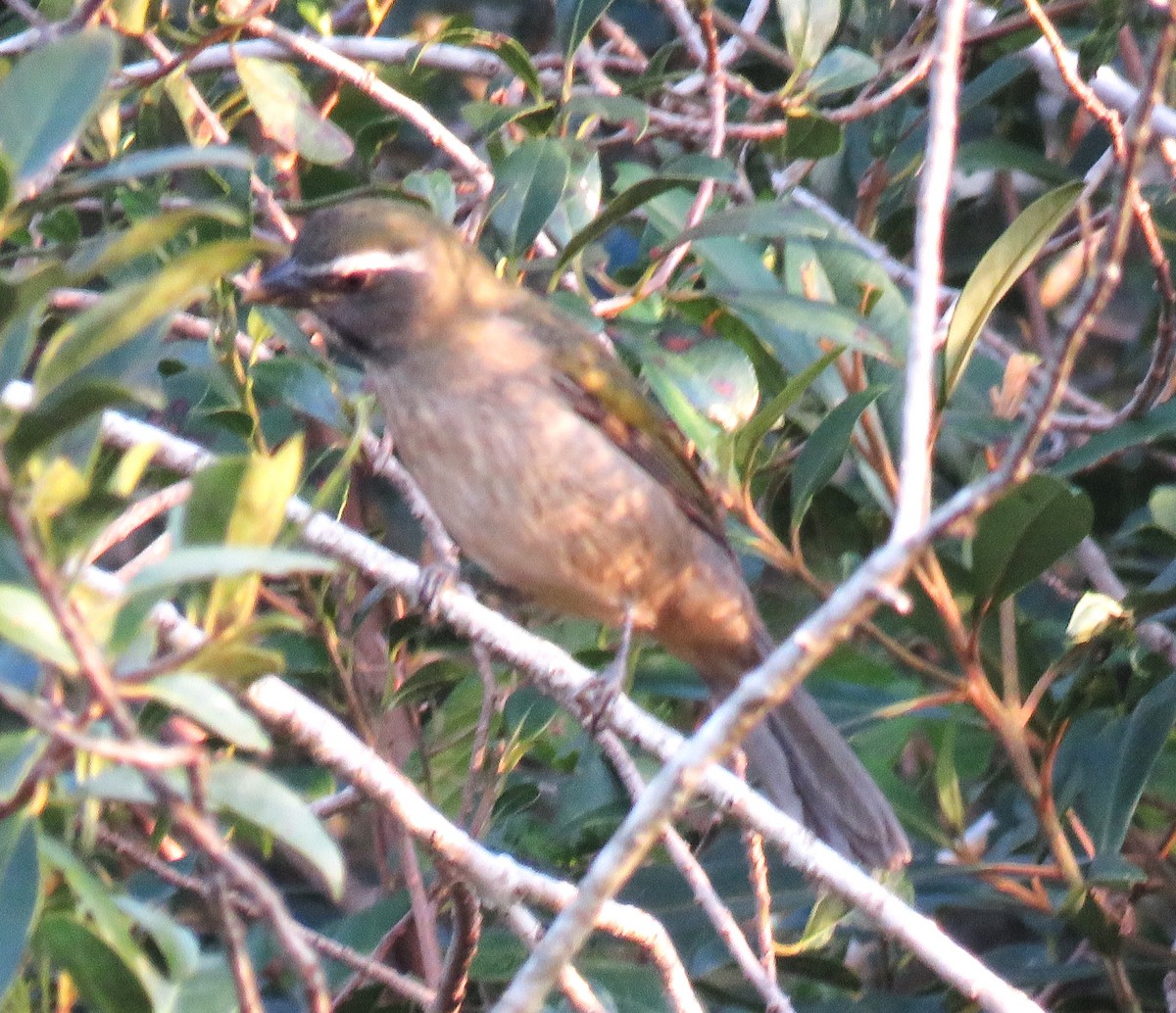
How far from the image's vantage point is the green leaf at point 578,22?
3381 mm

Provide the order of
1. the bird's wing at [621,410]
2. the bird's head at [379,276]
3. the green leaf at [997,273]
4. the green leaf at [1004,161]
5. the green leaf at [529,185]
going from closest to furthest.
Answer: the green leaf at [997,273]
the green leaf at [529,185]
the bird's head at [379,276]
the bird's wing at [621,410]
the green leaf at [1004,161]

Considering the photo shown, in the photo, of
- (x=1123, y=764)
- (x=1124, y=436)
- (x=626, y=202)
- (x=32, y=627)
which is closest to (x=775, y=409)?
(x=626, y=202)

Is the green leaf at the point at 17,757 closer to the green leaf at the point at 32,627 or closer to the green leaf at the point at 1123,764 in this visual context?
the green leaf at the point at 32,627

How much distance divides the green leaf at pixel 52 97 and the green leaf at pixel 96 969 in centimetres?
82

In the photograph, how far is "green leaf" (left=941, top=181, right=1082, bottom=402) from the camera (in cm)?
259

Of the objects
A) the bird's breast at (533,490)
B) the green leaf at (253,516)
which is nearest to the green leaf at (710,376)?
the bird's breast at (533,490)

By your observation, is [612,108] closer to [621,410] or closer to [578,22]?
[578,22]

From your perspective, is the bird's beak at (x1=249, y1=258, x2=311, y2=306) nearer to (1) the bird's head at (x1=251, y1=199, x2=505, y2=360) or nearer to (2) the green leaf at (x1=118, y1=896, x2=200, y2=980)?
(1) the bird's head at (x1=251, y1=199, x2=505, y2=360)

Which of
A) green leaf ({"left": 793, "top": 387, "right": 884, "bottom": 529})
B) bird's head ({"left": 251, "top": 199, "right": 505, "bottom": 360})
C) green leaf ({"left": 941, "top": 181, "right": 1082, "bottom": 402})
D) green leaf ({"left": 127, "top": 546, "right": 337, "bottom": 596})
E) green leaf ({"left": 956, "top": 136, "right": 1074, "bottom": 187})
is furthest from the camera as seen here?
green leaf ({"left": 956, "top": 136, "right": 1074, "bottom": 187})

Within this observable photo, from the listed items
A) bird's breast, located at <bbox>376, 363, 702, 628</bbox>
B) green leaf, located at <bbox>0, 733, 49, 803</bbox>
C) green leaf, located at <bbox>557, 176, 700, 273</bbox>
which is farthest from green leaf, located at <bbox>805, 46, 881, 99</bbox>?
green leaf, located at <bbox>0, 733, 49, 803</bbox>

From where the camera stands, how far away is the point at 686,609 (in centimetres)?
376

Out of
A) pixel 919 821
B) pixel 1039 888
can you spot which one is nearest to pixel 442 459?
pixel 919 821

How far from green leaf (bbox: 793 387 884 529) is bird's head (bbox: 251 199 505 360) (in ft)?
3.33

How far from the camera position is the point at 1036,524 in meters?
2.87
